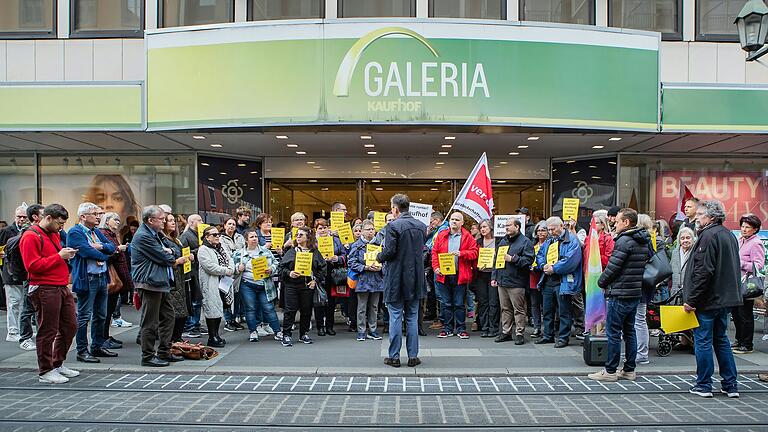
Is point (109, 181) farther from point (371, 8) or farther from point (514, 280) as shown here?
point (514, 280)

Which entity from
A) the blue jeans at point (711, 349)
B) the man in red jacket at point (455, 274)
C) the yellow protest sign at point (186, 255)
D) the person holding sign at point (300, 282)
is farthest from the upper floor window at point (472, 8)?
the blue jeans at point (711, 349)

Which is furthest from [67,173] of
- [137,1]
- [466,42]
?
[466,42]

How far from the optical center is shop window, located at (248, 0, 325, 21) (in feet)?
45.9

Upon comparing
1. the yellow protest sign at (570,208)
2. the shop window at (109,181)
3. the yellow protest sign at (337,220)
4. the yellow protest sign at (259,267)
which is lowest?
the yellow protest sign at (259,267)

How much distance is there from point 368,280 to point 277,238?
2245mm

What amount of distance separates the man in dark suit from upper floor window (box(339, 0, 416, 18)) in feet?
22.9

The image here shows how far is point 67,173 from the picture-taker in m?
16.0

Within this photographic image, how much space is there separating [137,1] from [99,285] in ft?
26.6

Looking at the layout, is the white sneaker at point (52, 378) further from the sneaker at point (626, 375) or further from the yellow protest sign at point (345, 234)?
the sneaker at point (626, 375)

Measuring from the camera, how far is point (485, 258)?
33.7 feet

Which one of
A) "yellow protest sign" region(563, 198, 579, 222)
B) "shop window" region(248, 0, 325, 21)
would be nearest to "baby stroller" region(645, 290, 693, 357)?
"yellow protest sign" region(563, 198, 579, 222)

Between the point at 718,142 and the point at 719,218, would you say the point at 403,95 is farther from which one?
the point at 718,142

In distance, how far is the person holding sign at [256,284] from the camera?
9.98 metres

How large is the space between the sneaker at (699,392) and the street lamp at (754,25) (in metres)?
5.42
